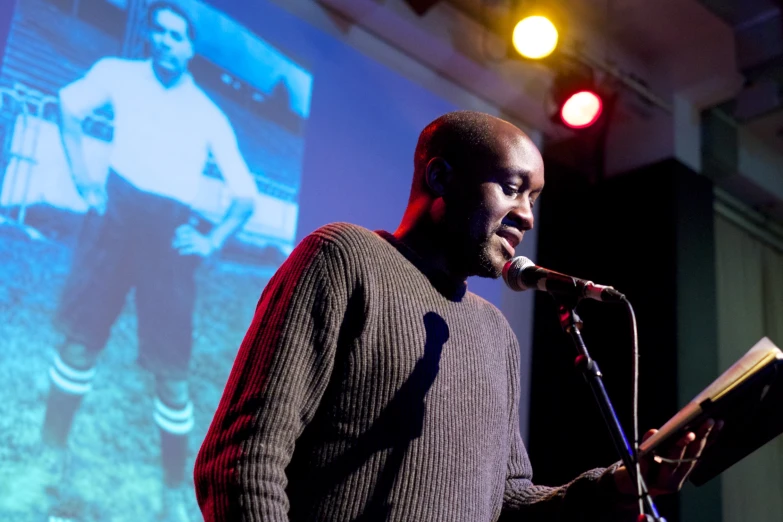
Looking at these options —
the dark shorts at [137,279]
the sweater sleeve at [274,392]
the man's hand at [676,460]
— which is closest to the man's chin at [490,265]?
the sweater sleeve at [274,392]

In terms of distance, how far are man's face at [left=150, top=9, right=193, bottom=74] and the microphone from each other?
2155 millimetres

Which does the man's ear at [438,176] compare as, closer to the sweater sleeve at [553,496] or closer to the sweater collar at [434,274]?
the sweater collar at [434,274]

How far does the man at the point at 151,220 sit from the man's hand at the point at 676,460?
201 cm

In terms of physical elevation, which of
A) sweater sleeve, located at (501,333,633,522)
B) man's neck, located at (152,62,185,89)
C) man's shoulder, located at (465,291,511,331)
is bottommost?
sweater sleeve, located at (501,333,633,522)

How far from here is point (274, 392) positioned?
1415mm

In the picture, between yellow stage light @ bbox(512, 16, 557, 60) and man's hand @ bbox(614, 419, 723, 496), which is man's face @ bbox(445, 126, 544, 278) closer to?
man's hand @ bbox(614, 419, 723, 496)

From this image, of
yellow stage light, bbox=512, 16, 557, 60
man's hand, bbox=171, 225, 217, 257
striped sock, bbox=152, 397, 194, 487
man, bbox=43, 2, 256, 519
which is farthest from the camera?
yellow stage light, bbox=512, 16, 557, 60

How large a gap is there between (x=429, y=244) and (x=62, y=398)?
1.59 meters

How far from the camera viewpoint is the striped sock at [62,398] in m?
2.70

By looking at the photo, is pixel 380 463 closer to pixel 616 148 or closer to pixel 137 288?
pixel 137 288

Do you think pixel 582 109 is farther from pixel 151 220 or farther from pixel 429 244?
pixel 429 244

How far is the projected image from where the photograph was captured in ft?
8.93

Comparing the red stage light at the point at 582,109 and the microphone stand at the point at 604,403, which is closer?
the microphone stand at the point at 604,403

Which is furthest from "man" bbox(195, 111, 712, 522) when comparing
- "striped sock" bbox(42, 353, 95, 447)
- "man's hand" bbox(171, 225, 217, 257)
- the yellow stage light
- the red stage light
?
the red stage light
